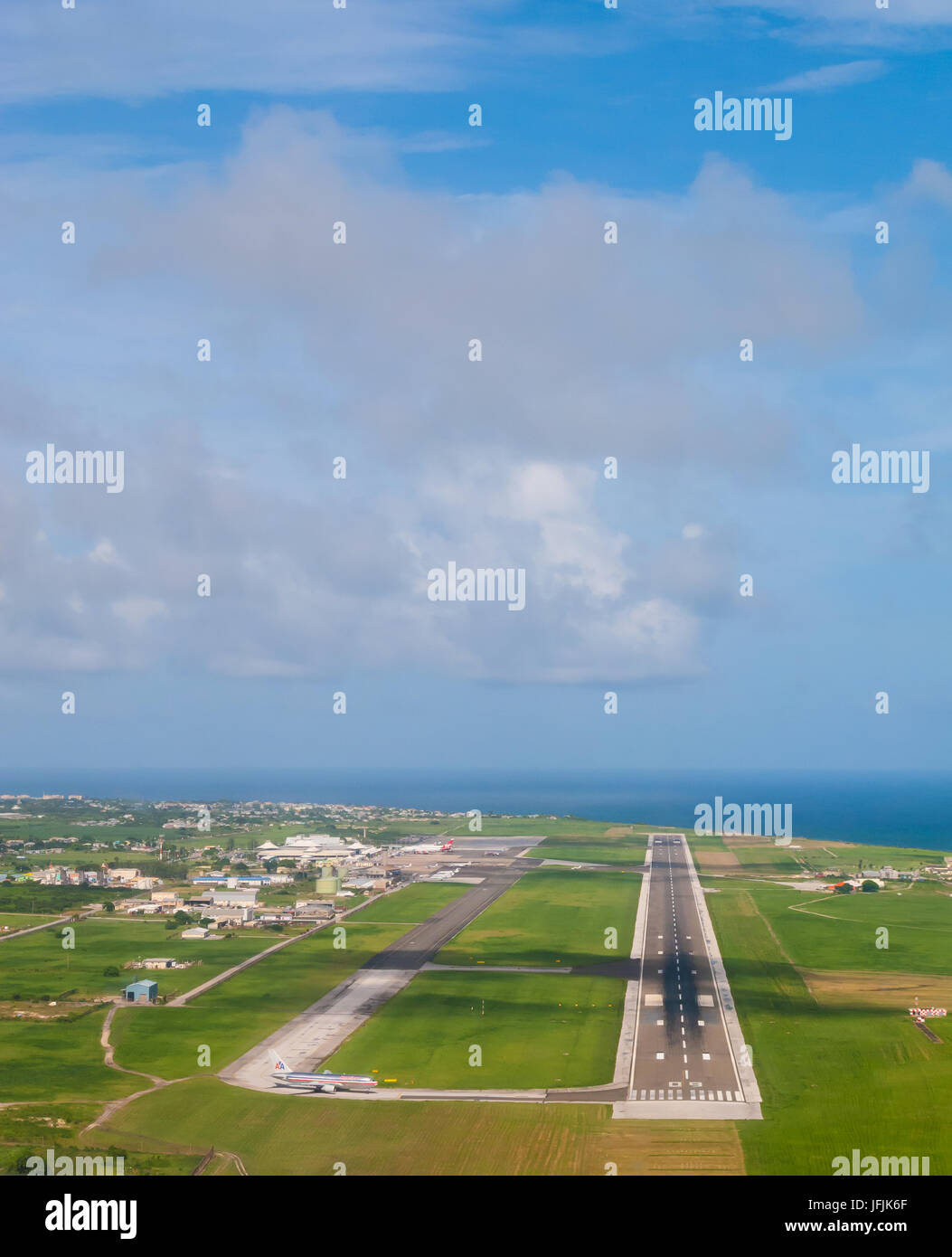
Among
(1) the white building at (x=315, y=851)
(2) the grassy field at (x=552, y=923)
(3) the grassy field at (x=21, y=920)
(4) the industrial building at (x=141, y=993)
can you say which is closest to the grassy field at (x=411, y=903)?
(2) the grassy field at (x=552, y=923)

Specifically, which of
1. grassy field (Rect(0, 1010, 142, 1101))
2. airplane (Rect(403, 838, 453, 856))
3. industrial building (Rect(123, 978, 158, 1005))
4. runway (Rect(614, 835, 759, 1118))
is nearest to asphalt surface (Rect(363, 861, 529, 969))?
industrial building (Rect(123, 978, 158, 1005))

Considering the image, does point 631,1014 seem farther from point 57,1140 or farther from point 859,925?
point 859,925

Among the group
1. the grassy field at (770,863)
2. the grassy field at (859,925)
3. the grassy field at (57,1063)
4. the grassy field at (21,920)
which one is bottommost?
the grassy field at (770,863)

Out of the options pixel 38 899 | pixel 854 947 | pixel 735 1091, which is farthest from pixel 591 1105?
pixel 38 899

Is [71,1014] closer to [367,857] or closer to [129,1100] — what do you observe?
[129,1100]

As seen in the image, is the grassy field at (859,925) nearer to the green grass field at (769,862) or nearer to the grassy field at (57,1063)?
the green grass field at (769,862)

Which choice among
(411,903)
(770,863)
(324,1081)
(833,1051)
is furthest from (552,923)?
(770,863)

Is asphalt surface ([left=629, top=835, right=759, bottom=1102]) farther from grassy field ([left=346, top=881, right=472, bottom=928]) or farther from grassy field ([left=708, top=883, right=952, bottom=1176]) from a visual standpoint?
grassy field ([left=346, top=881, right=472, bottom=928])
